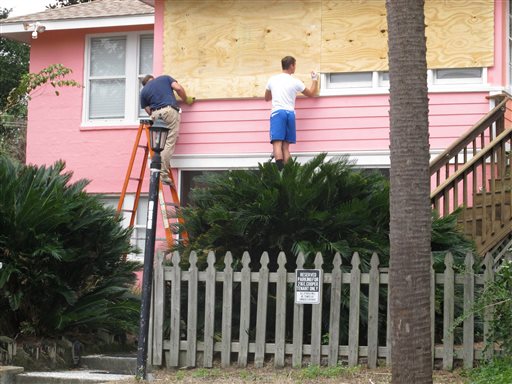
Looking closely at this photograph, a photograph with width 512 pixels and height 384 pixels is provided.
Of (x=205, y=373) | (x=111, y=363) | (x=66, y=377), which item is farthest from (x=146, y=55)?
(x=205, y=373)

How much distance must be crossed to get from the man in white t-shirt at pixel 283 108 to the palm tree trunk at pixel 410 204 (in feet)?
22.1

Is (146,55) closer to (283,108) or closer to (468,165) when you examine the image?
(283,108)

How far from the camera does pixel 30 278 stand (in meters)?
11.9

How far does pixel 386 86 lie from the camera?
15742 millimetres

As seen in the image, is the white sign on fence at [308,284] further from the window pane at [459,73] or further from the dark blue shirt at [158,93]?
the dark blue shirt at [158,93]

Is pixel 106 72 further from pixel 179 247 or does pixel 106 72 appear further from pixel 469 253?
pixel 469 253

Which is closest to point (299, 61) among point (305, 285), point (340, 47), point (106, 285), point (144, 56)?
point (340, 47)

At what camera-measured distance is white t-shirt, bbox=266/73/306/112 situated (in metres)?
15.2

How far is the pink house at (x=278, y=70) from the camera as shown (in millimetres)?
15299

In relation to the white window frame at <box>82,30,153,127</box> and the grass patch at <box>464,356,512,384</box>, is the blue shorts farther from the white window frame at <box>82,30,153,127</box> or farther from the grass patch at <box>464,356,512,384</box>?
the grass patch at <box>464,356,512,384</box>

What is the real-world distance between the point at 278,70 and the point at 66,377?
702cm

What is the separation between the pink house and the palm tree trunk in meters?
6.97

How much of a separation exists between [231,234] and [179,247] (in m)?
0.77

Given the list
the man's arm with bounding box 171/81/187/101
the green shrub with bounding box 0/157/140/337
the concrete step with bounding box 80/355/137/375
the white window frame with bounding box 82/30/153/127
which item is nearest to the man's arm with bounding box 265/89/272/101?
the man's arm with bounding box 171/81/187/101
